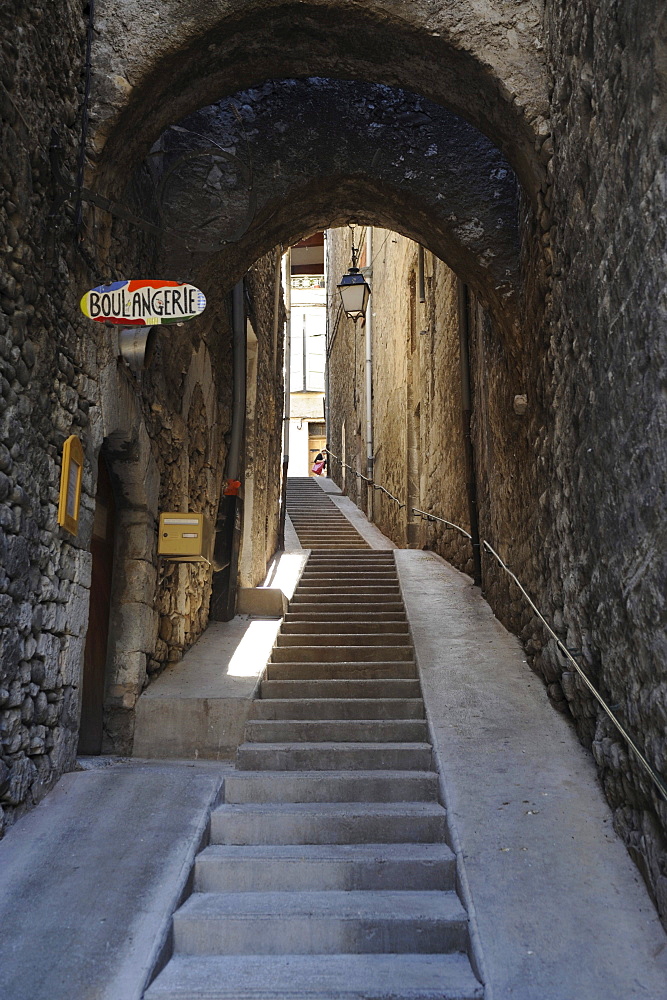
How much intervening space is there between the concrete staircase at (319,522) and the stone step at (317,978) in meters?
7.73

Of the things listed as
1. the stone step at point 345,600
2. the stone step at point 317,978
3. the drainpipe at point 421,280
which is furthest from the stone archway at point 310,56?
the drainpipe at point 421,280

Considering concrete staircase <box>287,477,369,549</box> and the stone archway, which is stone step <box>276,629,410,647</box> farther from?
concrete staircase <box>287,477,369,549</box>

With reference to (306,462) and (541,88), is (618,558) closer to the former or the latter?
(541,88)

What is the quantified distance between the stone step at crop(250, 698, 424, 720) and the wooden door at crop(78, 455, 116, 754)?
34.5 inches

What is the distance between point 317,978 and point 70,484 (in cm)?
222

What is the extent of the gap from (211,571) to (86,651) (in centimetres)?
189

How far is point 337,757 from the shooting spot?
393 cm

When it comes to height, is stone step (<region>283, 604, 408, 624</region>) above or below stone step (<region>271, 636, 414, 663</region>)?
above

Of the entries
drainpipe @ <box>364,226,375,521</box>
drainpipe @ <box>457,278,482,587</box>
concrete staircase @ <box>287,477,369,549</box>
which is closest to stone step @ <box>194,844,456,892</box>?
drainpipe @ <box>457,278,482,587</box>

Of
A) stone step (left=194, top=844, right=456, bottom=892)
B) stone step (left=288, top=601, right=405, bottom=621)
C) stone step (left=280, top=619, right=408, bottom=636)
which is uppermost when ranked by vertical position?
stone step (left=288, top=601, right=405, bottom=621)

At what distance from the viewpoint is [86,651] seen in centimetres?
451

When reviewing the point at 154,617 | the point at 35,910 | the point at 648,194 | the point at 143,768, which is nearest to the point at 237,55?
the point at 648,194

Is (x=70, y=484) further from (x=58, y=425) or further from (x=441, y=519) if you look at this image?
(x=441, y=519)

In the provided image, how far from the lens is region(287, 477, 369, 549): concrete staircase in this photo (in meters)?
11.0
